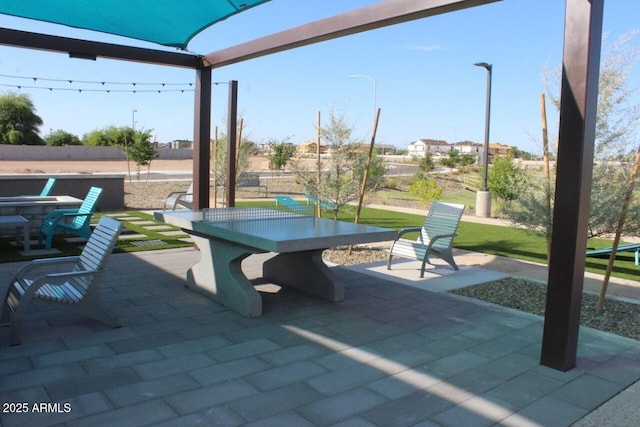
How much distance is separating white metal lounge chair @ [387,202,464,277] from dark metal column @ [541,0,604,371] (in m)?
3.02

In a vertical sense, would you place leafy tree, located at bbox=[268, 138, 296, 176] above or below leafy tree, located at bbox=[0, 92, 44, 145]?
below

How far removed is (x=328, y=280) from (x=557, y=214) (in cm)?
262

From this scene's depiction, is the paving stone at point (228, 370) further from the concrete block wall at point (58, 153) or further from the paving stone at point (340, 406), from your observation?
the concrete block wall at point (58, 153)

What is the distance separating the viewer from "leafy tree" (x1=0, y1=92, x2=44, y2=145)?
54938 mm

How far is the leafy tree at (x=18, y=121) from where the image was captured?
54938 millimetres

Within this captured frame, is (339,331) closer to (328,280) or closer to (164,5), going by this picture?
(328,280)

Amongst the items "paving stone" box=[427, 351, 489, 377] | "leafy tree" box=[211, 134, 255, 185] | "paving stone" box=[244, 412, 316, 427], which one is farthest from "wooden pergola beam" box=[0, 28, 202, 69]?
"leafy tree" box=[211, 134, 255, 185]

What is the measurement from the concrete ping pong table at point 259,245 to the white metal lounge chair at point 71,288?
1.05 m

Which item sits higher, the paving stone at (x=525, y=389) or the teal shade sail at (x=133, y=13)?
the teal shade sail at (x=133, y=13)

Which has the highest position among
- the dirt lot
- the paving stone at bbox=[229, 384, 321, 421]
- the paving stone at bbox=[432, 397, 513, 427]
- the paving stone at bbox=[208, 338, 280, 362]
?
the dirt lot

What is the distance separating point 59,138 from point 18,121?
469 cm

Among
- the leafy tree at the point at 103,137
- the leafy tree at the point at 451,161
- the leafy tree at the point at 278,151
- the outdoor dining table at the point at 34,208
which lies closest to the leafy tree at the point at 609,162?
the outdoor dining table at the point at 34,208

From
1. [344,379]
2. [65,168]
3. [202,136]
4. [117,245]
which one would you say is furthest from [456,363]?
[65,168]

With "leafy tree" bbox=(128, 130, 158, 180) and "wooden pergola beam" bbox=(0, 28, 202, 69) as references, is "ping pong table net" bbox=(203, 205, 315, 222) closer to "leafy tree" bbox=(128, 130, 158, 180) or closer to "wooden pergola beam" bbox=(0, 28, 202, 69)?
"wooden pergola beam" bbox=(0, 28, 202, 69)
